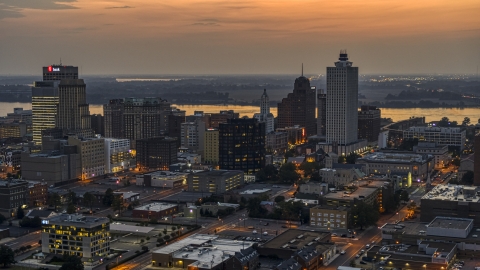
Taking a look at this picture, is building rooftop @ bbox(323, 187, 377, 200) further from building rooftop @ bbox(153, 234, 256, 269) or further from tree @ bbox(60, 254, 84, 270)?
tree @ bbox(60, 254, 84, 270)

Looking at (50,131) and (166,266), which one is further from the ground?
(50,131)

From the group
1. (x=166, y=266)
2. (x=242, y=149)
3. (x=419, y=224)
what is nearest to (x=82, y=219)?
(x=166, y=266)

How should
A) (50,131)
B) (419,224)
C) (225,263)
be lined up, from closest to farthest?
(225,263), (419,224), (50,131)

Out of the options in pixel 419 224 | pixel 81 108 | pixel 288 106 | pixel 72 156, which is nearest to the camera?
pixel 419 224

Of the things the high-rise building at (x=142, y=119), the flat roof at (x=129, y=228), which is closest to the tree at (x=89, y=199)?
the flat roof at (x=129, y=228)

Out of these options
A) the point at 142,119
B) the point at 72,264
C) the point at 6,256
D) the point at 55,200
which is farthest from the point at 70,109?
the point at 72,264

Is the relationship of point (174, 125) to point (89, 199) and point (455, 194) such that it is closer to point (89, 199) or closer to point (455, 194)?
point (89, 199)

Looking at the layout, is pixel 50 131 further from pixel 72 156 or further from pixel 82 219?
pixel 82 219
